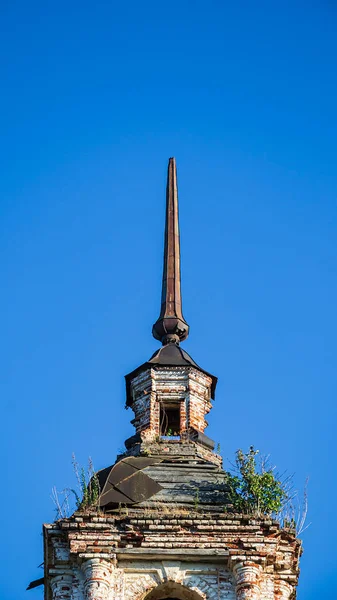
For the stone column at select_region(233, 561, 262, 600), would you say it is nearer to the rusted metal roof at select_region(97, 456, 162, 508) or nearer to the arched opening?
the arched opening

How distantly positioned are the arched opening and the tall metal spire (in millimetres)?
6898

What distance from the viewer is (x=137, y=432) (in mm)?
26188

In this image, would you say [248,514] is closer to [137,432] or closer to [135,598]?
[135,598]

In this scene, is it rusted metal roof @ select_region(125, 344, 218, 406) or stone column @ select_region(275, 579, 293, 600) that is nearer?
stone column @ select_region(275, 579, 293, 600)

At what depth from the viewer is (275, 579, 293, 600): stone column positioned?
22.3 metres

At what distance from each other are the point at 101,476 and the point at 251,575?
9.98ft

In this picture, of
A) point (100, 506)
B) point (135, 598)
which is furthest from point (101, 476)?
point (135, 598)

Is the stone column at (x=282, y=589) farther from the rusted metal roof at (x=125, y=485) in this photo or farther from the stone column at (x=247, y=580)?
the rusted metal roof at (x=125, y=485)

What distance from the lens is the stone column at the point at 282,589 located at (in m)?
22.3

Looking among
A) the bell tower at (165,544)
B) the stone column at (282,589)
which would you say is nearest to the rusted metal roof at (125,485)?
the bell tower at (165,544)

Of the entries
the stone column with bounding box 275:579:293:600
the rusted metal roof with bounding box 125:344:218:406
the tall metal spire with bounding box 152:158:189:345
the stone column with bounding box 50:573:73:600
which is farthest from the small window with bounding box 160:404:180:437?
the stone column with bounding box 50:573:73:600

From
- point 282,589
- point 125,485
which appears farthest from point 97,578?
point 282,589

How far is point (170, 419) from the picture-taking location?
88.6 ft

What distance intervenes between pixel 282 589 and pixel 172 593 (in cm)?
151
